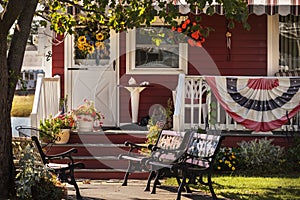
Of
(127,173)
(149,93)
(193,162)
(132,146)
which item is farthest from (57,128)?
(193,162)

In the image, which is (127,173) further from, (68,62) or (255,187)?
(68,62)

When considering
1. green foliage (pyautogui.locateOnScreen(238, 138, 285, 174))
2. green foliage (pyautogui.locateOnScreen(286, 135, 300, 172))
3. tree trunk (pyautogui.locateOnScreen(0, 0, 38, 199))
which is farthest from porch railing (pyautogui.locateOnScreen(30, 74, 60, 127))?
green foliage (pyautogui.locateOnScreen(286, 135, 300, 172))

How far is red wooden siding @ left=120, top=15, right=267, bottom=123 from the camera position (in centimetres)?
1516

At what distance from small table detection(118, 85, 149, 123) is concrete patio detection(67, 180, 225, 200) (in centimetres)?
299

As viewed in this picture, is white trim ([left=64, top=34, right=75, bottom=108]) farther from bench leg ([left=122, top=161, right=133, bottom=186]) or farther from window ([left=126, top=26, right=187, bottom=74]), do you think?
bench leg ([left=122, top=161, right=133, bottom=186])

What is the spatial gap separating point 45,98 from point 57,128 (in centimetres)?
84

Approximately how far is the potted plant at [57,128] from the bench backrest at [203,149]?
117 inches

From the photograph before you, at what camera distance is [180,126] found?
1324 cm

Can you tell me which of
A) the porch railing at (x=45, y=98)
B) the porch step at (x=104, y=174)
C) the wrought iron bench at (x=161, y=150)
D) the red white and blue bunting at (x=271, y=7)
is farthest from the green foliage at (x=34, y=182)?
the red white and blue bunting at (x=271, y=7)

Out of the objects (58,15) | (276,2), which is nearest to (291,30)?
(276,2)

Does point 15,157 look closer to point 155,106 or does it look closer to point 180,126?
point 180,126

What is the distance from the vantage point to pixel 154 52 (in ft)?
50.5

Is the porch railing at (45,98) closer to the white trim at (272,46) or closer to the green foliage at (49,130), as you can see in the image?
the green foliage at (49,130)

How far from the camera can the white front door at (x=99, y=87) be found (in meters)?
15.2
